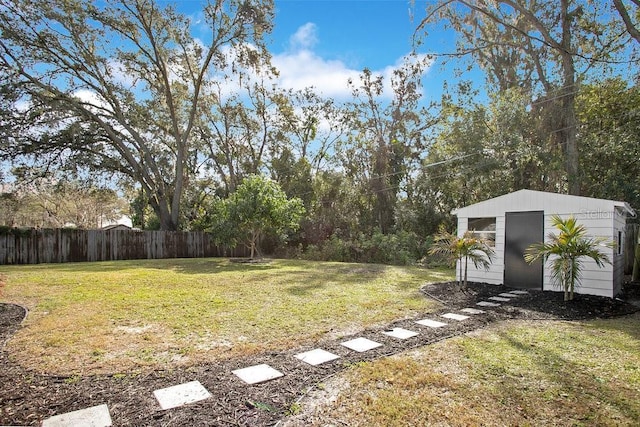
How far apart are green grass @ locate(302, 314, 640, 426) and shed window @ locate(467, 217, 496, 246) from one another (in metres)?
3.86

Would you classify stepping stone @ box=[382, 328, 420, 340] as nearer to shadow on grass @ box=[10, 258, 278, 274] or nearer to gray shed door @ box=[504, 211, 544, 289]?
gray shed door @ box=[504, 211, 544, 289]

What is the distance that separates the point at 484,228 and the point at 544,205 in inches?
50.9

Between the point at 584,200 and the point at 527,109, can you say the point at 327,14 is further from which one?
the point at 527,109

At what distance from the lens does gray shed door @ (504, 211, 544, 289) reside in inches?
268

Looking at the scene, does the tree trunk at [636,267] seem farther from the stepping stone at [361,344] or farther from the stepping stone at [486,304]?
the stepping stone at [361,344]

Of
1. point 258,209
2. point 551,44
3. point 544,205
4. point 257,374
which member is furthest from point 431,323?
point 258,209

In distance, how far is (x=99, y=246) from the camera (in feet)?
43.4

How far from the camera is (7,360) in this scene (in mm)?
2916

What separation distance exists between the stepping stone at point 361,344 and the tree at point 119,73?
14.8 m

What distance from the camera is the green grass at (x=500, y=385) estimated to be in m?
2.08

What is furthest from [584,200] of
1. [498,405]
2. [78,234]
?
[78,234]

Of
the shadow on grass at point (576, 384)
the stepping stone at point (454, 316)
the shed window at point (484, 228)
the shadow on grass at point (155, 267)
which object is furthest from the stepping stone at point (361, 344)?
the shadow on grass at point (155, 267)

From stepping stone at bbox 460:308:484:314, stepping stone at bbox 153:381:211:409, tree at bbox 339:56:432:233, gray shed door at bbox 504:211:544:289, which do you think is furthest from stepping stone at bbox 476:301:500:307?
tree at bbox 339:56:432:233

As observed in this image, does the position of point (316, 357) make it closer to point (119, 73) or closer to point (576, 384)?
point (576, 384)
